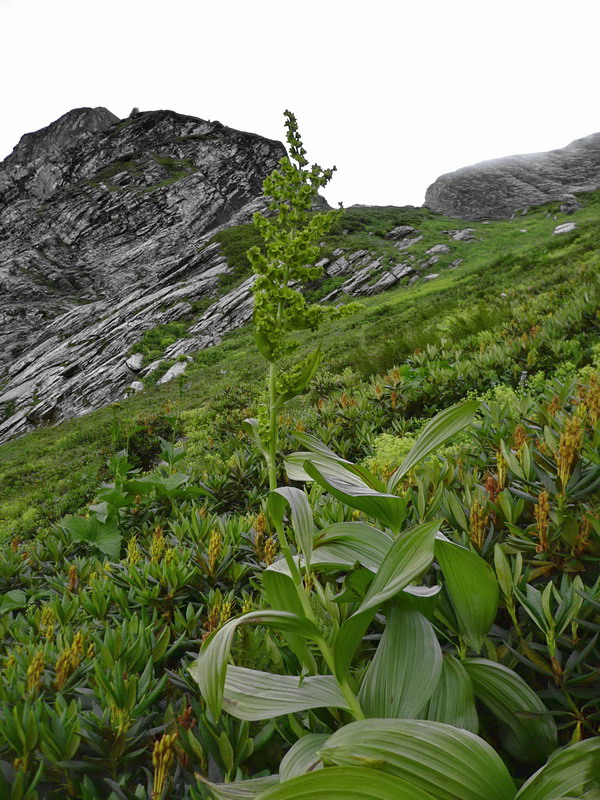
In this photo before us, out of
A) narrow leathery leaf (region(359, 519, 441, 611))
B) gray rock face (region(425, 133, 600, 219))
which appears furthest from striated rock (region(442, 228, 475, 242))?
narrow leathery leaf (region(359, 519, 441, 611))

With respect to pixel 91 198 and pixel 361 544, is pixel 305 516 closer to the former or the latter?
pixel 361 544

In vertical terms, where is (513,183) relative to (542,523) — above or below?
above

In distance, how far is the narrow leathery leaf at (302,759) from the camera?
2.81ft

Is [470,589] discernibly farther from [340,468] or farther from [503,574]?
[340,468]

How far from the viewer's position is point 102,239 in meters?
52.0

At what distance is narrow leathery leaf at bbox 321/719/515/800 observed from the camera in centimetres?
74

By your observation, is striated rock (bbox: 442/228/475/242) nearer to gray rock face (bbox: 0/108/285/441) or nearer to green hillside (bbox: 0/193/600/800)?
gray rock face (bbox: 0/108/285/441)

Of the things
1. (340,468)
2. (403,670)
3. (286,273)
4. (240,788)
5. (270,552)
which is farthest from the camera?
(270,552)

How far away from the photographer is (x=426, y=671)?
0.93m

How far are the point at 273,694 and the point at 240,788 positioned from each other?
19 cm

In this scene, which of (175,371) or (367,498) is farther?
(175,371)

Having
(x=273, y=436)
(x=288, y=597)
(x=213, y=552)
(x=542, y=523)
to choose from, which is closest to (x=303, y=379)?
(x=273, y=436)

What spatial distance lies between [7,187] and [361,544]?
278 feet

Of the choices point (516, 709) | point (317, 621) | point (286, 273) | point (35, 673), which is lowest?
point (516, 709)
